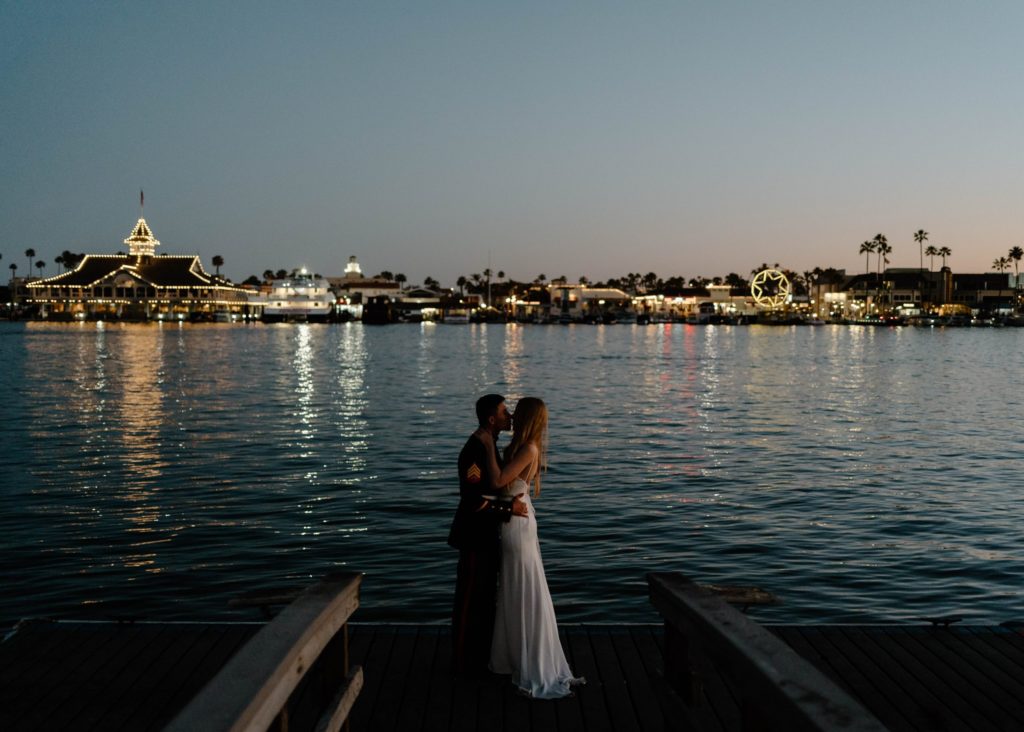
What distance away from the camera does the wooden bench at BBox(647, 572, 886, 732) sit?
3189mm

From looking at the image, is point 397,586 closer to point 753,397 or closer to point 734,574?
point 734,574

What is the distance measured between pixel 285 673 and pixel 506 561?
317 cm

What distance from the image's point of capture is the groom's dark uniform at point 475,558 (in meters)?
6.92

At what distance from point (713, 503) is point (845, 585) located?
6384mm

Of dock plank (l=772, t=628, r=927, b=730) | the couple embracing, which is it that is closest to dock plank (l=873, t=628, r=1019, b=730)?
dock plank (l=772, t=628, r=927, b=730)

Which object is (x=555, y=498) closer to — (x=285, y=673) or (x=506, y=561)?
(x=506, y=561)

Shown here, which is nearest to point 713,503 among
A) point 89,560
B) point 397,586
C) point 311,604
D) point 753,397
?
point 397,586

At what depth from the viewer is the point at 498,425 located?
23.1 ft

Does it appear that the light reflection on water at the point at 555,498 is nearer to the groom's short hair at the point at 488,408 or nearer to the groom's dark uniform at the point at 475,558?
the groom's dark uniform at the point at 475,558

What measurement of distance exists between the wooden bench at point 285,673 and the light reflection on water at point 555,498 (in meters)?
6.45

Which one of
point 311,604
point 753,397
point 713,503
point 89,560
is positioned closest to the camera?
point 311,604

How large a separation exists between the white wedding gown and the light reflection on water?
5.01 meters

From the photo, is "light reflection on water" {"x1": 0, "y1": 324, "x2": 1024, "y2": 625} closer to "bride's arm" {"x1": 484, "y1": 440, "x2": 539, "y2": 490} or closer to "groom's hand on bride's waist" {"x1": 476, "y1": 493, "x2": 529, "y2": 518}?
"groom's hand on bride's waist" {"x1": 476, "y1": 493, "x2": 529, "y2": 518}

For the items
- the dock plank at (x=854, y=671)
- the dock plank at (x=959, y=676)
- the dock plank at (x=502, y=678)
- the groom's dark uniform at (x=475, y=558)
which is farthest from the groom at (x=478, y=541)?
the dock plank at (x=959, y=676)
